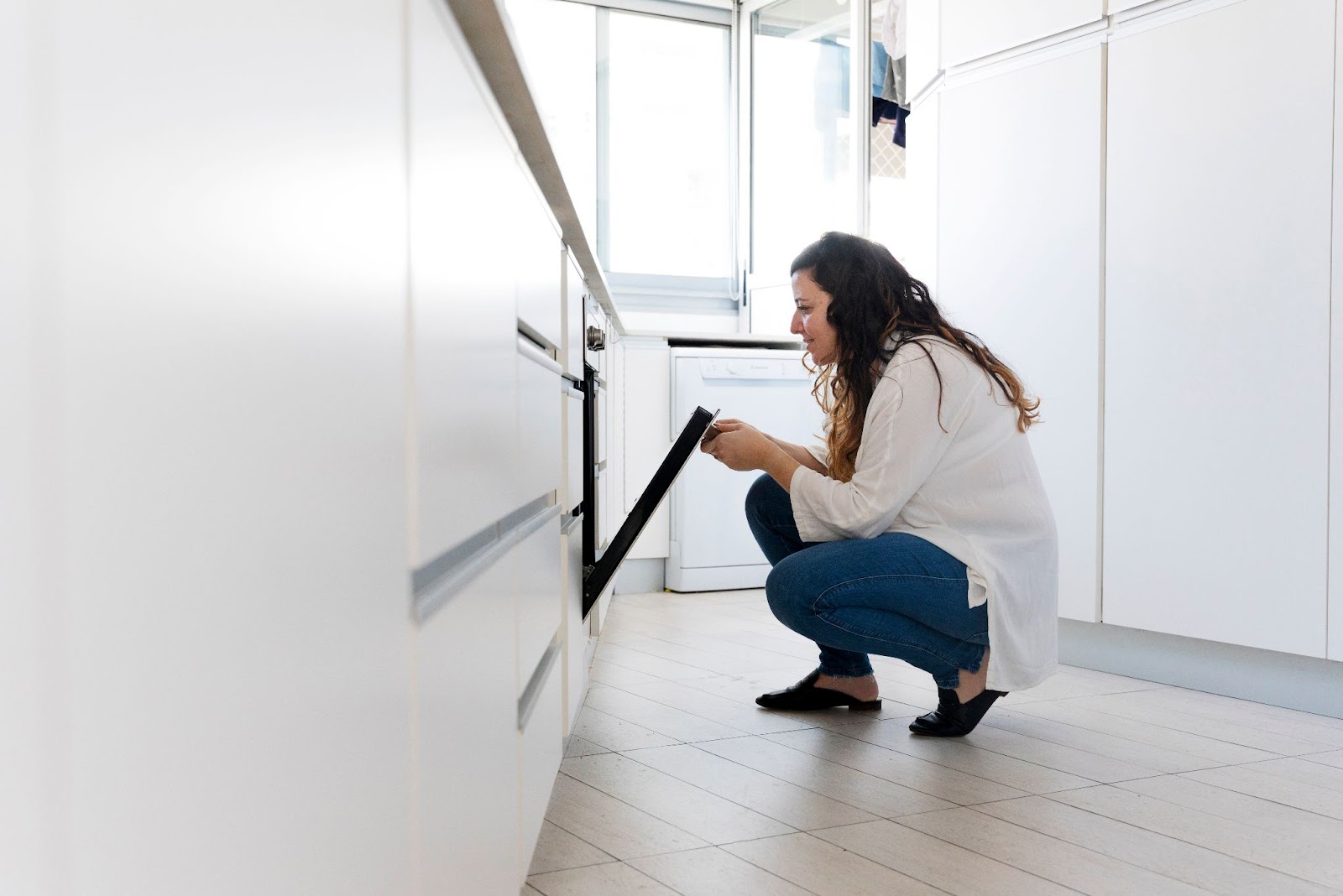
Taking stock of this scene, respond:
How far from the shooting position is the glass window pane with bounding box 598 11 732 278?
14.9ft

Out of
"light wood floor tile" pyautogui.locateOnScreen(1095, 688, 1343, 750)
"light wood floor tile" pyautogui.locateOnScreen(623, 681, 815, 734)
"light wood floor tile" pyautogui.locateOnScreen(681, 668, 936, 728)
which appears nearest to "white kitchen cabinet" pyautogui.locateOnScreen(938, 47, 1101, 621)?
"light wood floor tile" pyautogui.locateOnScreen(1095, 688, 1343, 750)

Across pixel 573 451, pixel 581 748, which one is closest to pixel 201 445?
pixel 573 451

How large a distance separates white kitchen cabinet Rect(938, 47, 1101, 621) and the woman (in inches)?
25.4

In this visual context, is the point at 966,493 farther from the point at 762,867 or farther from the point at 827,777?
the point at 762,867

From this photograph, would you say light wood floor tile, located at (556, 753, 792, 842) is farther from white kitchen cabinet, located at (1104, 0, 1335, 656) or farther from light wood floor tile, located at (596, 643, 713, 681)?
white kitchen cabinet, located at (1104, 0, 1335, 656)

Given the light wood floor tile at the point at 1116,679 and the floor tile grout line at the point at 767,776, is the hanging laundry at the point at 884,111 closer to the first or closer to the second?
the light wood floor tile at the point at 1116,679

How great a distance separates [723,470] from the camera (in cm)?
374

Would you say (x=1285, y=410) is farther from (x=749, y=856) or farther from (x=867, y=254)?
(x=749, y=856)

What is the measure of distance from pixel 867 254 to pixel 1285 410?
961 mm

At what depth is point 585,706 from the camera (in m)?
2.18

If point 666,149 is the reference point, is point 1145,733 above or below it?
below

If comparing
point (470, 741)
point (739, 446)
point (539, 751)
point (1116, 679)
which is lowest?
point (1116, 679)

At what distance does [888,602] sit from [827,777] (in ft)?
1.11

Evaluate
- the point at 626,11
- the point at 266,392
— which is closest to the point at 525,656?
the point at 266,392
